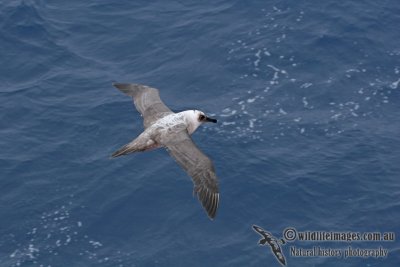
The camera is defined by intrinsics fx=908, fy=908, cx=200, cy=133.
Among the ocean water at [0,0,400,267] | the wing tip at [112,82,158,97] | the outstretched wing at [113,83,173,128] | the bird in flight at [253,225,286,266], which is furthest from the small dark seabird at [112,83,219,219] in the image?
the bird in flight at [253,225,286,266]

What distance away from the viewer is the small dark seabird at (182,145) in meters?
30.8

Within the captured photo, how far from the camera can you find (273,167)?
41.3 metres

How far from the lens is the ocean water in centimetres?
3862

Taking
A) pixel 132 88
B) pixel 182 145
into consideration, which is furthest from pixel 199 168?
pixel 132 88

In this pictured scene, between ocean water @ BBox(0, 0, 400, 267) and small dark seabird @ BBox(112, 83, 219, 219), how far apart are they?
6.79 m

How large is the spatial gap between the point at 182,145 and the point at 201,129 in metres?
11.8

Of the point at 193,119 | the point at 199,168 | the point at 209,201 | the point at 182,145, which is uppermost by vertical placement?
the point at 193,119

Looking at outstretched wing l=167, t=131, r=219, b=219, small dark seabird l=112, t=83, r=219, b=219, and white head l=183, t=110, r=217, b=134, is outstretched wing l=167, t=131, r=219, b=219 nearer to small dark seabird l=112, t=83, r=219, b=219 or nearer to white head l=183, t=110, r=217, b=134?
small dark seabird l=112, t=83, r=219, b=219

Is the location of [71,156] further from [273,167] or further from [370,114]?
[370,114]

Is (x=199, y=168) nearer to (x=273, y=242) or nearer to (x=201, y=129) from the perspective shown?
(x=273, y=242)

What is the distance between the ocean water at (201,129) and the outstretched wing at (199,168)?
7.42m

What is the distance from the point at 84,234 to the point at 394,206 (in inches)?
531

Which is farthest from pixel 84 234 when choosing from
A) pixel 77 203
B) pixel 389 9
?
pixel 389 9

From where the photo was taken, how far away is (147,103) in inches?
1380
